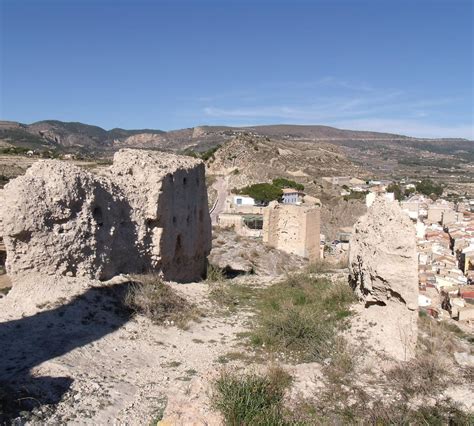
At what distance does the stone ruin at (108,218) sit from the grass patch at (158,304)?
2.43 ft

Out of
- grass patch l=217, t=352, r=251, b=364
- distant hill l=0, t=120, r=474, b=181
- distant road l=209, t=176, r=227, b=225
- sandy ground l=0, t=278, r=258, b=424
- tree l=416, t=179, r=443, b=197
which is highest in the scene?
distant hill l=0, t=120, r=474, b=181

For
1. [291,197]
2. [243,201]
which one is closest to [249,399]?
[243,201]

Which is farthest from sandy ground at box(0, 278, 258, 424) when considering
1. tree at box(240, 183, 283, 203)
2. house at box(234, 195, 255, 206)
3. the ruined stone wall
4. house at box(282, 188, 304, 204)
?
house at box(282, 188, 304, 204)

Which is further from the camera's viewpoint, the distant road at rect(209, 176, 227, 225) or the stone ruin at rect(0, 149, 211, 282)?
the distant road at rect(209, 176, 227, 225)

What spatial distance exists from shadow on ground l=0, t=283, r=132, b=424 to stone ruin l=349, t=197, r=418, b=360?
435cm

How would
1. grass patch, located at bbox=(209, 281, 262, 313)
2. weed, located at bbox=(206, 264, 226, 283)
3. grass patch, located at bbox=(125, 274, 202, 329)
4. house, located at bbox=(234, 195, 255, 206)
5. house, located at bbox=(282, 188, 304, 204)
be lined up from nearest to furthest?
grass patch, located at bbox=(125, 274, 202, 329)
grass patch, located at bbox=(209, 281, 262, 313)
weed, located at bbox=(206, 264, 226, 283)
house, located at bbox=(234, 195, 255, 206)
house, located at bbox=(282, 188, 304, 204)

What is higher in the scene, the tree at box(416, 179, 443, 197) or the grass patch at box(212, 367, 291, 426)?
the grass patch at box(212, 367, 291, 426)

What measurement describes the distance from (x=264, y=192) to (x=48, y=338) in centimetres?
3948

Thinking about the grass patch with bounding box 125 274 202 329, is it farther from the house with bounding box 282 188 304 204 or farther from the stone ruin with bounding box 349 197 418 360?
the house with bounding box 282 188 304 204

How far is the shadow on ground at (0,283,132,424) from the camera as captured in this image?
19.0 feet

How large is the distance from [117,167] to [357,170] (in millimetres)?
80529

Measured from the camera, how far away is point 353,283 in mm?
9930

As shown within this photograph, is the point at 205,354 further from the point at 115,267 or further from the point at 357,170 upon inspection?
the point at 357,170

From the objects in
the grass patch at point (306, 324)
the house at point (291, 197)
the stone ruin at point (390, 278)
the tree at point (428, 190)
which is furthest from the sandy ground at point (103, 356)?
the tree at point (428, 190)
